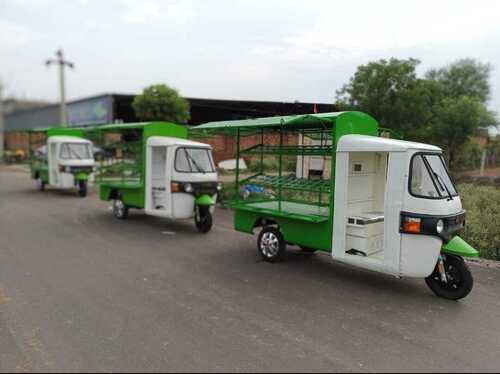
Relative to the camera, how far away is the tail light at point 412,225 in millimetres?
5129

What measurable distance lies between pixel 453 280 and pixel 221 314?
2949 millimetres

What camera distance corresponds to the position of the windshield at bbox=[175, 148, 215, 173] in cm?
952

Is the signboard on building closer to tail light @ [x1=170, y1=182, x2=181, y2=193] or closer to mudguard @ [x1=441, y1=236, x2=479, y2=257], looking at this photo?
tail light @ [x1=170, y1=182, x2=181, y2=193]

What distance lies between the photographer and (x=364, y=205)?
6469 mm

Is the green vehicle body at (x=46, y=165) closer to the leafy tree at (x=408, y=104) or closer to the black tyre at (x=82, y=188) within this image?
the black tyre at (x=82, y=188)

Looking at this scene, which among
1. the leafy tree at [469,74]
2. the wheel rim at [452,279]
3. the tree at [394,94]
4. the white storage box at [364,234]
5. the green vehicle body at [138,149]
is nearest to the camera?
the wheel rim at [452,279]

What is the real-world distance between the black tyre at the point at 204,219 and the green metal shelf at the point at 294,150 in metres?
2.12

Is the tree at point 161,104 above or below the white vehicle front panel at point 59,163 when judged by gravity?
above

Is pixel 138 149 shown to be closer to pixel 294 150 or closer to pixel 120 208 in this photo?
pixel 120 208

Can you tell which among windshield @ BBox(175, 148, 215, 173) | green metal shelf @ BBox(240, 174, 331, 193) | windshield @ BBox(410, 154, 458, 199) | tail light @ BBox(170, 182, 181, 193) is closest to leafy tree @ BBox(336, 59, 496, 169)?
windshield @ BBox(175, 148, 215, 173)

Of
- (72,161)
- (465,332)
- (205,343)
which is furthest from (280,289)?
(72,161)

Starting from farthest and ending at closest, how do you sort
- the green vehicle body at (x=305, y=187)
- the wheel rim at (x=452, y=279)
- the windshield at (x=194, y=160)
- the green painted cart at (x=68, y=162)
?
the green painted cart at (x=68, y=162)
the windshield at (x=194, y=160)
the green vehicle body at (x=305, y=187)
the wheel rim at (x=452, y=279)

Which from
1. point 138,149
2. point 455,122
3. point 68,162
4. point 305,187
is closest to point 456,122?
point 455,122

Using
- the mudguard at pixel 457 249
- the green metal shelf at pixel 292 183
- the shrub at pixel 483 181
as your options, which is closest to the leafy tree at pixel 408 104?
the shrub at pixel 483 181
